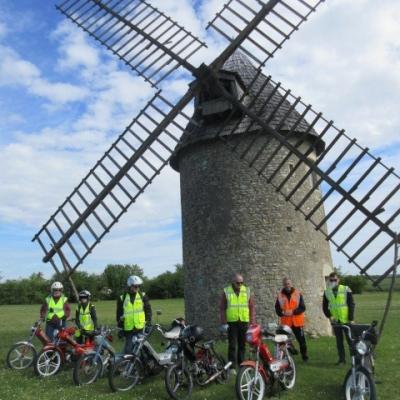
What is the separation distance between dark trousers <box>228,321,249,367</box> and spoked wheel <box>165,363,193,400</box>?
3.82 feet

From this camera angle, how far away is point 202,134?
40.7ft

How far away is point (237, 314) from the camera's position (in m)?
7.46

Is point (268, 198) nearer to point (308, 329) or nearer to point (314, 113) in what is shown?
point (314, 113)

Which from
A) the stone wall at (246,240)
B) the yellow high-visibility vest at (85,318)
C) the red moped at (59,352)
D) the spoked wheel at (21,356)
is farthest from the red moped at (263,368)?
the spoked wheel at (21,356)

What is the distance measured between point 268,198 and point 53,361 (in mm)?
6606

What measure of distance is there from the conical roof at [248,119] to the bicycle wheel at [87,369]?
5.96 m

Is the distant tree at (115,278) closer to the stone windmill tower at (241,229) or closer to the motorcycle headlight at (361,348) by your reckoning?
the stone windmill tower at (241,229)

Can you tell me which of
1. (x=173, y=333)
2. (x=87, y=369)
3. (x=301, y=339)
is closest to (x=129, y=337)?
(x=87, y=369)

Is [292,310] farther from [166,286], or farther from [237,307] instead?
[166,286]

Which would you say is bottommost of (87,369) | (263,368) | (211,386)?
(211,386)

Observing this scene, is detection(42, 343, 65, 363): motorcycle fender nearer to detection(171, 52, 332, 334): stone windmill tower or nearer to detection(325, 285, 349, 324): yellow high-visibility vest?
detection(171, 52, 332, 334): stone windmill tower

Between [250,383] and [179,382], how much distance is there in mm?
1137

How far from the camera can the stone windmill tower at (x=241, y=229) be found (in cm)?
1160

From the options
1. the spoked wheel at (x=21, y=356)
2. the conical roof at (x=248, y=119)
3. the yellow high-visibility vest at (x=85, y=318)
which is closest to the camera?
the spoked wheel at (x=21, y=356)
